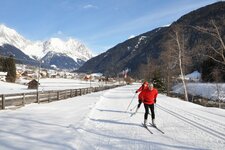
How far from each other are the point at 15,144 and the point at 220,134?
6.95 meters

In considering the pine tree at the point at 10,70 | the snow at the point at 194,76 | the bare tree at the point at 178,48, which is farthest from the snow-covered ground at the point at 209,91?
the pine tree at the point at 10,70

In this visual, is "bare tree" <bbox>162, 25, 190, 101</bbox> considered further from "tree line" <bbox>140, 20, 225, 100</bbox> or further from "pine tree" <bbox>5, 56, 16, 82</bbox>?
"pine tree" <bbox>5, 56, 16, 82</bbox>

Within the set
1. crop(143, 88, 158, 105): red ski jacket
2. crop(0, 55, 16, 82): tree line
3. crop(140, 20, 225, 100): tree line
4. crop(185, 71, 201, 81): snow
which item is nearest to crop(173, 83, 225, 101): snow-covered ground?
crop(140, 20, 225, 100): tree line

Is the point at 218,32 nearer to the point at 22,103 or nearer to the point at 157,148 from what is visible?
the point at 22,103

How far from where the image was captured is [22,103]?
2241 centimetres

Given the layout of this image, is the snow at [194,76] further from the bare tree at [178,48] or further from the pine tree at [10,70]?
the bare tree at [178,48]

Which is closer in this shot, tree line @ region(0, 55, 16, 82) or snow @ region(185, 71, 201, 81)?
snow @ region(185, 71, 201, 81)

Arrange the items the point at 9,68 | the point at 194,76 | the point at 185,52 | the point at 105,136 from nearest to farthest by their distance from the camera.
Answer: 1. the point at 105,136
2. the point at 185,52
3. the point at 9,68
4. the point at 194,76

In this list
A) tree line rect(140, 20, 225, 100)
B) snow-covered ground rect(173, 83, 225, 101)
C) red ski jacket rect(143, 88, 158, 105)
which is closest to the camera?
red ski jacket rect(143, 88, 158, 105)

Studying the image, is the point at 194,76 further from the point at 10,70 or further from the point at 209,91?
the point at 10,70

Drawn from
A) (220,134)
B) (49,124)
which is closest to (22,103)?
(49,124)

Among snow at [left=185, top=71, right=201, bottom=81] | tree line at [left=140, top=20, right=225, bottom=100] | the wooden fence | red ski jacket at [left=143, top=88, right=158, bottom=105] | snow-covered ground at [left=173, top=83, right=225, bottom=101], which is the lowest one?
snow-covered ground at [left=173, top=83, right=225, bottom=101]

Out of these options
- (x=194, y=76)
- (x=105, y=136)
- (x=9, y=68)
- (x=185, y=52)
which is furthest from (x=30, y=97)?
(x=194, y=76)

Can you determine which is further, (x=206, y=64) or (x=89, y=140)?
(x=206, y=64)
